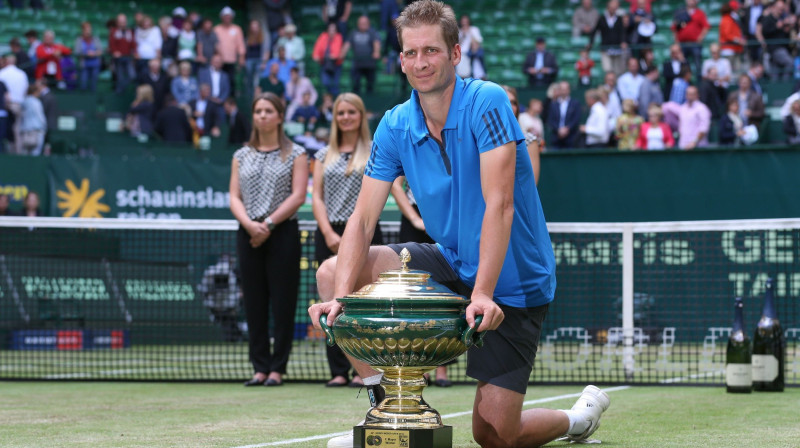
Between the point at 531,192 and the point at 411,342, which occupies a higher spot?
the point at 531,192

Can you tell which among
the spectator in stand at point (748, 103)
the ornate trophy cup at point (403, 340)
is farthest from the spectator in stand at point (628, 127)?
the ornate trophy cup at point (403, 340)

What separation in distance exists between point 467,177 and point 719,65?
1576 centimetres

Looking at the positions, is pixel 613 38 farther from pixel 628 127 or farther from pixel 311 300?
pixel 311 300

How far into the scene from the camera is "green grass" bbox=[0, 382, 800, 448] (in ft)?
18.9

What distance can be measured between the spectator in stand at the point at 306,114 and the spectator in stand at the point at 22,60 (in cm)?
481

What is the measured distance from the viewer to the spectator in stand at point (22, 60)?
2156 centimetres

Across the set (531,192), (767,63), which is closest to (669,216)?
(767,63)

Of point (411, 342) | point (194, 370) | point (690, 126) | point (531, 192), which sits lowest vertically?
point (194, 370)

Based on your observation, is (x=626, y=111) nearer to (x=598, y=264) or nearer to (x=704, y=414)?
(x=598, y=264)

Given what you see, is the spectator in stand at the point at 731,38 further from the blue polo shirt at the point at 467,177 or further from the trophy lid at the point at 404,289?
the trophy lid at the point at 404,289

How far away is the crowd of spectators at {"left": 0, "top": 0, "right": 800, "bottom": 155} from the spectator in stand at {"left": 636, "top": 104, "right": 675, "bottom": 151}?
0.33ft

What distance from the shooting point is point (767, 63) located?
776 inches

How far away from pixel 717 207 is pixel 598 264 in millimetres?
6424

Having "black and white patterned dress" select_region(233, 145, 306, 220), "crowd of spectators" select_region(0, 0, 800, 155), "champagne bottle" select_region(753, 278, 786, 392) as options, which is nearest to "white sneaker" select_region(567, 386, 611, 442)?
"champagne bottle" select_region(753, 278, 786, 392)
